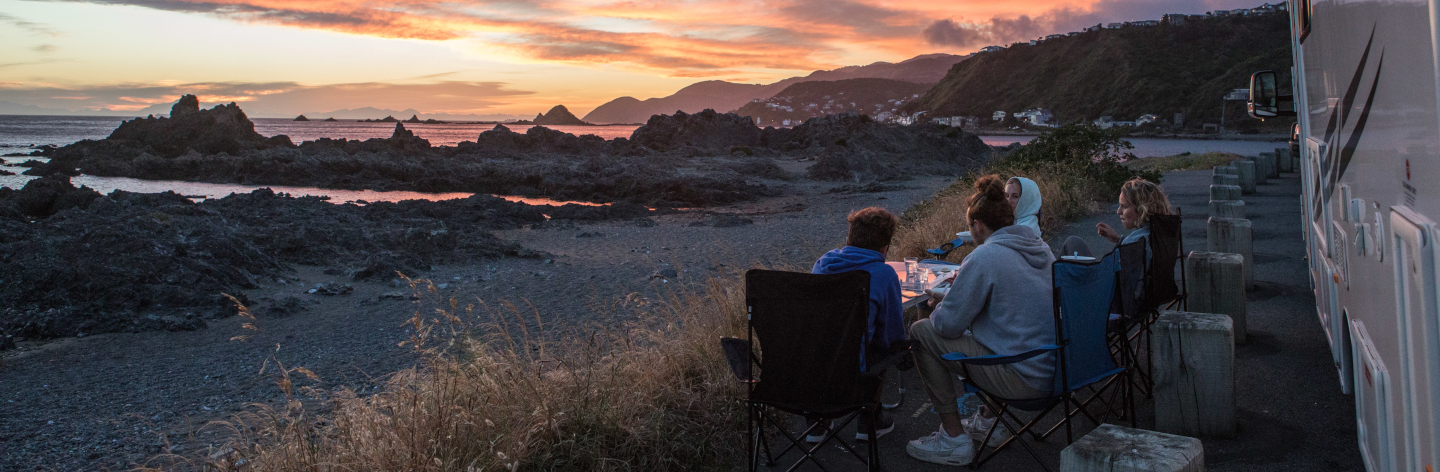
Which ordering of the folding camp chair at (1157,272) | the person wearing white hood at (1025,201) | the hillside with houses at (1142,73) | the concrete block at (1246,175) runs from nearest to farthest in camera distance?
the folding camp chair at (1157,272) → the person wearing white hood at (1025,201) → the concrete block at (1246,175) → the hillside with houses at (1142,73)

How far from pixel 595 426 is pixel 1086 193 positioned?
40.4 ft

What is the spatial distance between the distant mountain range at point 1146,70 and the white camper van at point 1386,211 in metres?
58.9

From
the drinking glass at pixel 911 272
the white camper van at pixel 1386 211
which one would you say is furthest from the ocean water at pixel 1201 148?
the white camper van at pixel 1386 211

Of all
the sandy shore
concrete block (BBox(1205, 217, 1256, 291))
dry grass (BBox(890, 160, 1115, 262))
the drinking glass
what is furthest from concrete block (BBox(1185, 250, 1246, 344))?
the sandy shore

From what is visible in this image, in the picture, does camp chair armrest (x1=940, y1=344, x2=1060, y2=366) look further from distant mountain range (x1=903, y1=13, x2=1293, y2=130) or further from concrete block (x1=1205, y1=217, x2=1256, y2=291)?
distant mountain range (x1=903, y1=13, x2=1293, y2=130)

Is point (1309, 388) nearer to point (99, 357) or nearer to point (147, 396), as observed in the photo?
point (147, 396)

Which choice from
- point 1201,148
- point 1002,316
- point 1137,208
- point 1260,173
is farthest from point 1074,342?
point 1201,148

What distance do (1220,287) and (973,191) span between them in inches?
224

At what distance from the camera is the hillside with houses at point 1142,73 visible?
5769cm

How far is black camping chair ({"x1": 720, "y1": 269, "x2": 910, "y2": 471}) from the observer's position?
314cm

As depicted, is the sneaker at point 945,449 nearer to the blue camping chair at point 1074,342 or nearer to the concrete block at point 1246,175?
the blue camping chair at point 1074,342

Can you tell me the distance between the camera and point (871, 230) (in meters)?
3.60

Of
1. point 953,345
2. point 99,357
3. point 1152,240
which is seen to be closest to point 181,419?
point 99,357

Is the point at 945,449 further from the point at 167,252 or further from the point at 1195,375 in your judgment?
the point at 167,252
